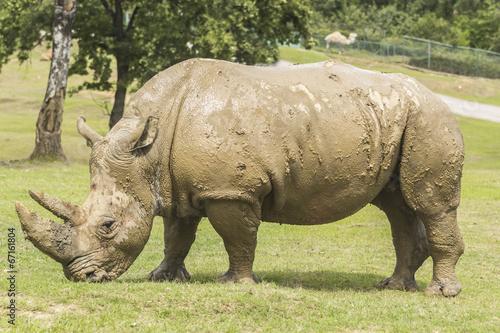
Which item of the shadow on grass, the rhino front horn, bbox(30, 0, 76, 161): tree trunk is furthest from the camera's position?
bbox(30, 0, 76, 161): tree trunk

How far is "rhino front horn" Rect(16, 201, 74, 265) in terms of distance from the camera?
668cm

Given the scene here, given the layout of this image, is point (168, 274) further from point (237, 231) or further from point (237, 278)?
point (237, 231)

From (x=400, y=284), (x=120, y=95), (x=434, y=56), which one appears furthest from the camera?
(x=434, y=56)

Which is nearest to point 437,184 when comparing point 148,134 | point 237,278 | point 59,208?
point 237,278

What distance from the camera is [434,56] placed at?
4653 centimetres

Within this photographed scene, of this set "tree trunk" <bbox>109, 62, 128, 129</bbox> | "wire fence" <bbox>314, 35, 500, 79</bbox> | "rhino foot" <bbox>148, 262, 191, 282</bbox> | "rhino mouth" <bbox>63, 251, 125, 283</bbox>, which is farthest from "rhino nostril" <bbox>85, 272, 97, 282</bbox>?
"wire fence" <bbox>314, 35, 500, 79</bbox>

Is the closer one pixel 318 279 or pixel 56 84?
pixel 318 279

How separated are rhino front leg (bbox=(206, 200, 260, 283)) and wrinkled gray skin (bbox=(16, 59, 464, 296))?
1cm

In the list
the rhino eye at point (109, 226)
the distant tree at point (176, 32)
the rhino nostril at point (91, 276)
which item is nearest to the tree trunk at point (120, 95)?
the distant tree at point (176, 32)

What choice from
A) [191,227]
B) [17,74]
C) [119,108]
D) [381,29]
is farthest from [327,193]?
[381,29]

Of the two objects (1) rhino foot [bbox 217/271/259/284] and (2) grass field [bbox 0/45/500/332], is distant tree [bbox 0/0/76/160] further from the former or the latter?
(1) rhino foot [bbox 217/271/259/284]

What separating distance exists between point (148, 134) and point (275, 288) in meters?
2.08

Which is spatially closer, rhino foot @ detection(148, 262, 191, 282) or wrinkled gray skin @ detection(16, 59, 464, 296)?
wrinkled gray skin @ detection(16, 59, 464, 296)

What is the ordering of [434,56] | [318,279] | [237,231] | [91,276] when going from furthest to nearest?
1. [434,56]
2. [318,279]
3. [237,231]
4. [91,276]
